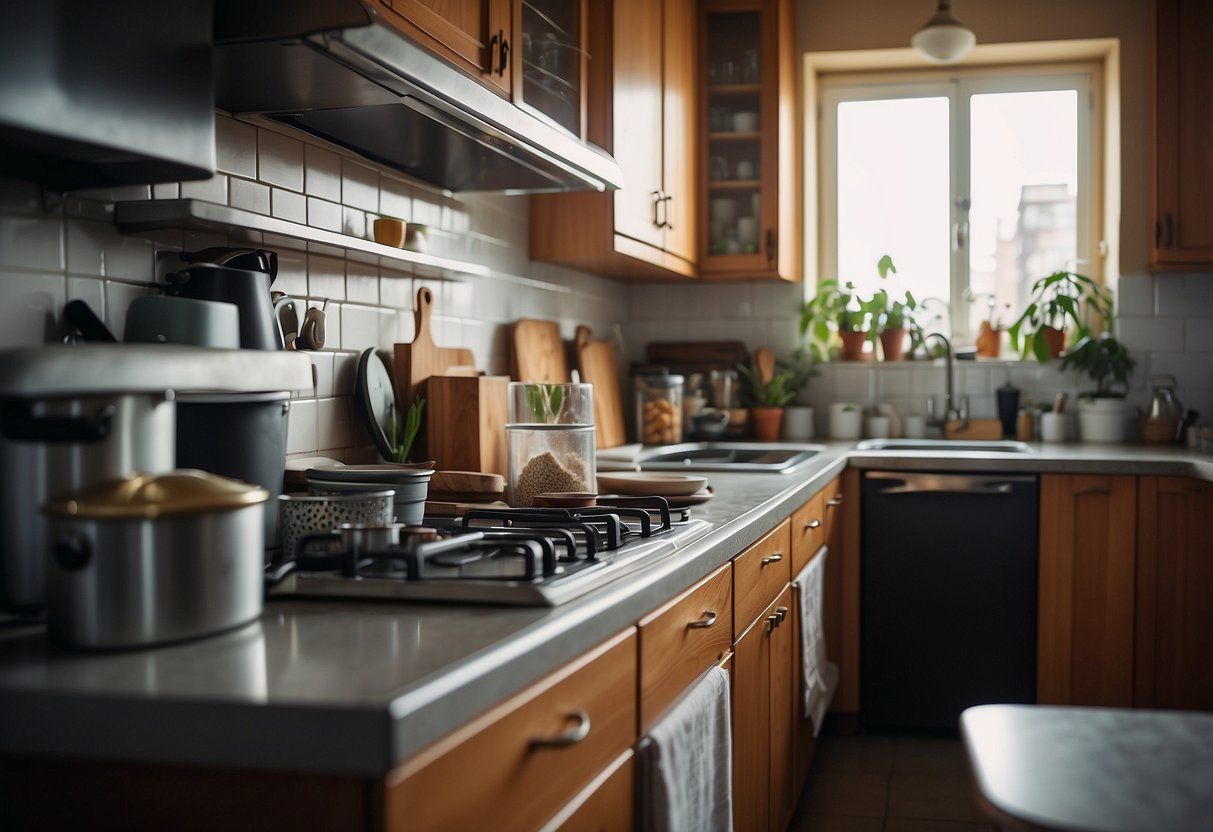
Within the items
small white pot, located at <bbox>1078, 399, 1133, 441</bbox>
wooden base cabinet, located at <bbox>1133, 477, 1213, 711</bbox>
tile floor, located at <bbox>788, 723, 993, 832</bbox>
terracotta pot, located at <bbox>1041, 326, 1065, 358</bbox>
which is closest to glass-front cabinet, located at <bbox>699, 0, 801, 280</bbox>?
terracotta pot, located at <bbox>1041, 326, 1065, 358</bbox>

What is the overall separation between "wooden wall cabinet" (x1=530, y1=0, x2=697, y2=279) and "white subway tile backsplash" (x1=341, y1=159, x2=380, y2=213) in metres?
0.81

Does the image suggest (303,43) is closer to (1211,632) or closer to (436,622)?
(436,622)

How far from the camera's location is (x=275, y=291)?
73.0 inches

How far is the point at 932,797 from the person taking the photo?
115 inches

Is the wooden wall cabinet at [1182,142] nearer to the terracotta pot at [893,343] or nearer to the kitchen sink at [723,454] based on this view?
the terracotta pot at [893,343]

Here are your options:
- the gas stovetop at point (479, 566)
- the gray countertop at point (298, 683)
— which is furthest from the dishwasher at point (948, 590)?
the gray countertop at point (298, 683)

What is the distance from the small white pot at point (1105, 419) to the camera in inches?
151

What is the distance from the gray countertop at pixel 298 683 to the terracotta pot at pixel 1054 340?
325 centimetres

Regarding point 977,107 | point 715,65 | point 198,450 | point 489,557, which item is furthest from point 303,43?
point 977,107

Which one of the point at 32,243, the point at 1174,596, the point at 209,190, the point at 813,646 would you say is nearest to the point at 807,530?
the point at 813,646

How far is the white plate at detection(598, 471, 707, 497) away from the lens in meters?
2.14

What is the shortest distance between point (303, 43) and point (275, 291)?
0.53 m

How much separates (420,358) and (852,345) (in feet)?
7.65

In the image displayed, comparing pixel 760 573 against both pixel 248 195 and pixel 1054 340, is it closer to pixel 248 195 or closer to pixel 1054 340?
pixel 248 195
